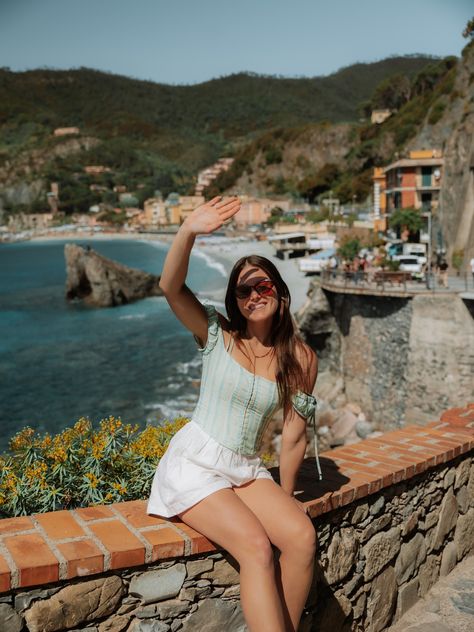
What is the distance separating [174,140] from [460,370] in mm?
188325

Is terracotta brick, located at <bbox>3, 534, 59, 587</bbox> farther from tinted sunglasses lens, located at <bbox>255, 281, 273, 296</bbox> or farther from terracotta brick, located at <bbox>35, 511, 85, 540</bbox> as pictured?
tinted sunglasses lens, located at <bbox>255, 281, 273, 296</bbox>

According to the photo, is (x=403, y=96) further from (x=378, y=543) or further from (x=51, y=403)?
(x=378, y=543)

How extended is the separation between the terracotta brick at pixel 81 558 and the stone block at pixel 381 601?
1.64 meters

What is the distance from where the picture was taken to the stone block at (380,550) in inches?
130

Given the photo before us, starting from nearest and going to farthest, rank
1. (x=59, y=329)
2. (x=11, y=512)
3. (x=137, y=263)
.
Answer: (x=11, y=512) < (x=59, y=329) < (x=137, y=263)

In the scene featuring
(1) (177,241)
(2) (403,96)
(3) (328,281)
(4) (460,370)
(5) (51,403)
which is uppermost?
(2) (403,96)

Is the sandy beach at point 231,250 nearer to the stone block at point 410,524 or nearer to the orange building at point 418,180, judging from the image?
the orange building at point 418,180

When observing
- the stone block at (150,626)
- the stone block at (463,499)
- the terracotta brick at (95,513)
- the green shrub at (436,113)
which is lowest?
the stone block at (463,499)

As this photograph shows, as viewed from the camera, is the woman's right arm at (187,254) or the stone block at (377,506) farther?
the stone block at (377,506)

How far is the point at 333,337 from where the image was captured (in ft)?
76.8

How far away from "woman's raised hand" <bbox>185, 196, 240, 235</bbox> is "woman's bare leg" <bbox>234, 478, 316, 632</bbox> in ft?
3.65

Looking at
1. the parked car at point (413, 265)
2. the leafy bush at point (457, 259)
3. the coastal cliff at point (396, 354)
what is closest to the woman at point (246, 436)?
the coastal cliff at point (396, 354)

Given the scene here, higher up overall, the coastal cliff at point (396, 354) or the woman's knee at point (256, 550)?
the woman's knee at point (256, 550)

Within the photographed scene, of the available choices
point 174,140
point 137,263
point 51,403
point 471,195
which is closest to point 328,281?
point 471,195
